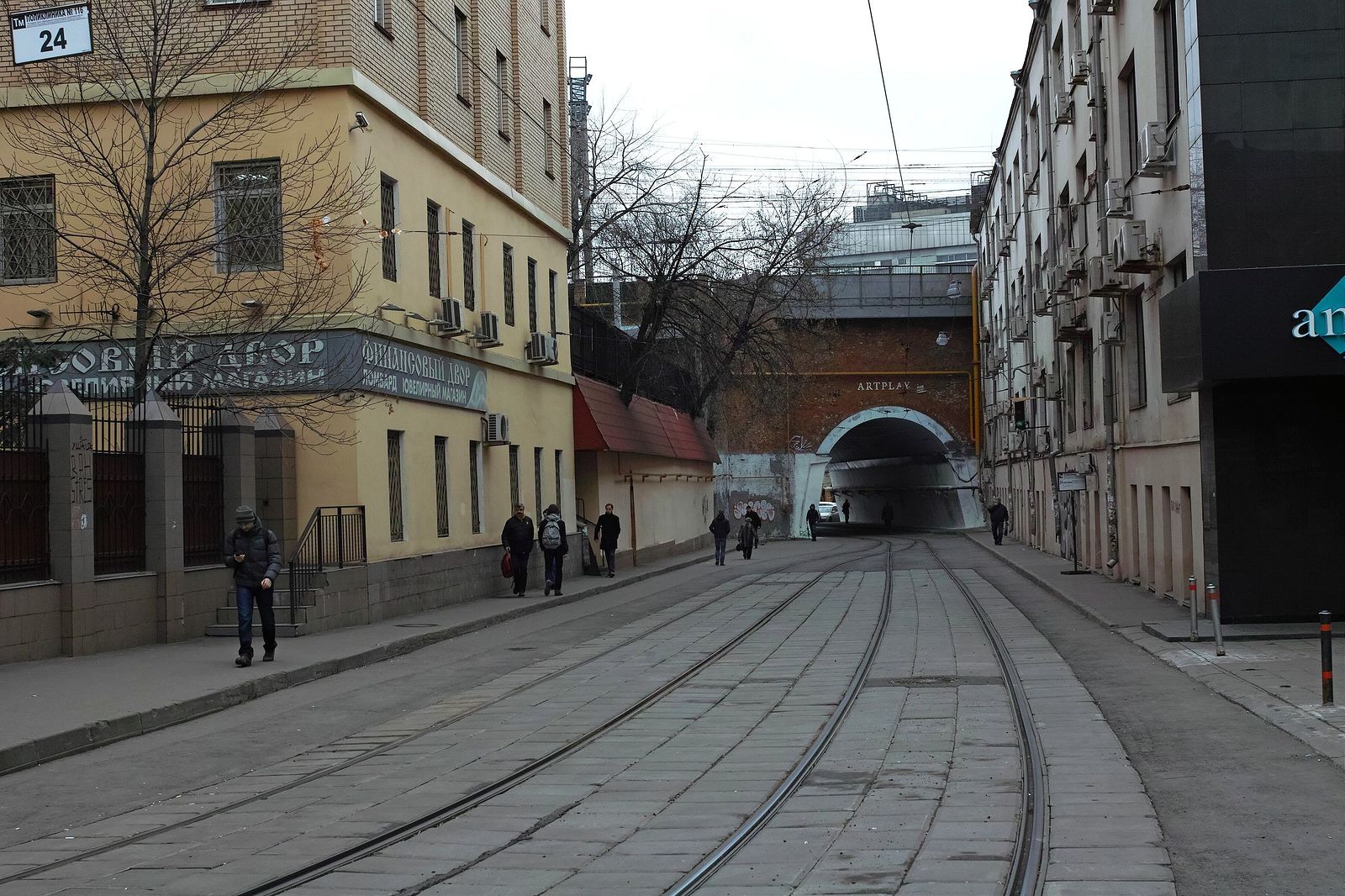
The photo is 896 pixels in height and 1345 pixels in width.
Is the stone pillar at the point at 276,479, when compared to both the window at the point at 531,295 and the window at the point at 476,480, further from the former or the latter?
the window at the point at 531,295

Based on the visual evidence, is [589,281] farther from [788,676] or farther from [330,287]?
[788,676]

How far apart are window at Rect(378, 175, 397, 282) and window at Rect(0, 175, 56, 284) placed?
478cm

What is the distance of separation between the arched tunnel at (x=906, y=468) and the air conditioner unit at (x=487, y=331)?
33.0m

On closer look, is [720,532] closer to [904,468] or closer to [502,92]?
[502,92]

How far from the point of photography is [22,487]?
15.3 meters

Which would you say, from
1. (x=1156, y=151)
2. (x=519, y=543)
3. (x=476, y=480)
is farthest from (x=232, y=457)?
(x=1156, y=151)

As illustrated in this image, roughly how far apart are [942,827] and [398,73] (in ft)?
60.6

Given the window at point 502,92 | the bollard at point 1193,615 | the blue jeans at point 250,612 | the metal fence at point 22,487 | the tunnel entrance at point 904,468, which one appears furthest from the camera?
the tunnel entrance at point 904,468

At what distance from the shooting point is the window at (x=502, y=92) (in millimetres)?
29609

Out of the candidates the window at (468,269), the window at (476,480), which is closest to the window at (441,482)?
the window at (476,480)

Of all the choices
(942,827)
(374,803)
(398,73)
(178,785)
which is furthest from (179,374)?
(942,827)

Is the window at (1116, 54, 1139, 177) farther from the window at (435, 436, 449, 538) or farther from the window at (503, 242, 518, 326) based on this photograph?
the window at (435, 436, 449, 538)

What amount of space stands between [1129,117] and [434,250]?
12.5 m

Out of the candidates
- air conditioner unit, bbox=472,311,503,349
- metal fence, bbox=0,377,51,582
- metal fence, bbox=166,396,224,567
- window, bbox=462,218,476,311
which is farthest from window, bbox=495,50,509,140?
metal fence, bbox=0,377,51,582
